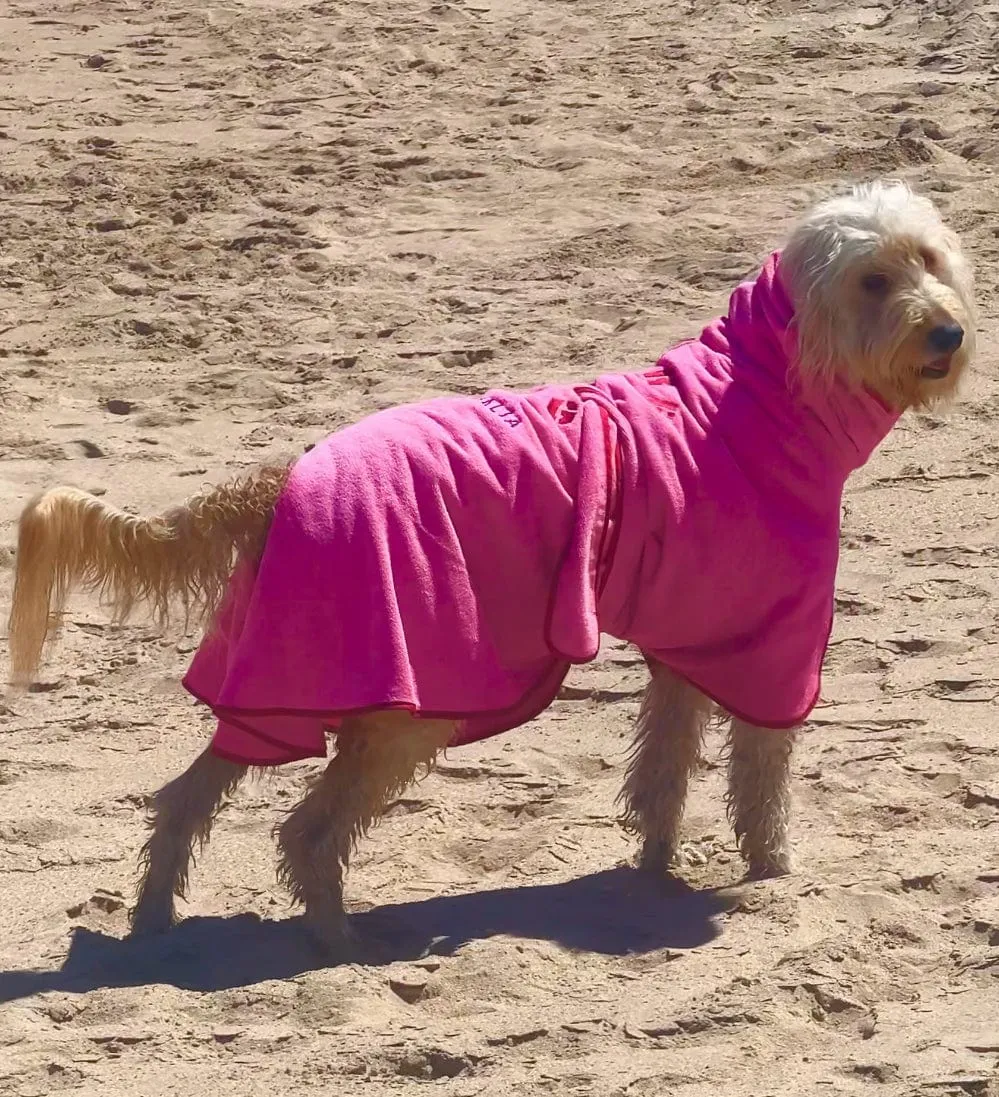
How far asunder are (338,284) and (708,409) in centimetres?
446

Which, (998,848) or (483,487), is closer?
(483,487)

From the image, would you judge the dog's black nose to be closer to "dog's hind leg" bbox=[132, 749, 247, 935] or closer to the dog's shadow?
the dog's shadow

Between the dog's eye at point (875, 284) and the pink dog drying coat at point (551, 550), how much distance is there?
0.21 meters

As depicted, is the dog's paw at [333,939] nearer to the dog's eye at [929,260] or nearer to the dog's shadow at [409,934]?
the dog's shadow at [409,934]

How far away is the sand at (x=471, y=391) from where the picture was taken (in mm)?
3996

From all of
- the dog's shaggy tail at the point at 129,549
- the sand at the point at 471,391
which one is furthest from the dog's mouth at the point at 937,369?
the dog's shaggy tail at the point at 129,549

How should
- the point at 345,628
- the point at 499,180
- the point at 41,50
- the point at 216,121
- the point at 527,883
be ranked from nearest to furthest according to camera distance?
the point at 345,628 < the point at 527,883 < the point at 499,180 < the point at 216,121 < the point at 41,50

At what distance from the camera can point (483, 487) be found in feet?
14.1

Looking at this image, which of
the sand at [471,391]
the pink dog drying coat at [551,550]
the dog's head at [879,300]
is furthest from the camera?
the dog's head at [879,300]

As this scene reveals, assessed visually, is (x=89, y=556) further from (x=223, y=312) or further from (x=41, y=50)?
(x=41, y=50)

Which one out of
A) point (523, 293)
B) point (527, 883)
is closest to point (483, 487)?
point (527, 883)

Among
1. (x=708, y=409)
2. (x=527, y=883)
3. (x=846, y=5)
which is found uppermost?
(x=846, y=5)

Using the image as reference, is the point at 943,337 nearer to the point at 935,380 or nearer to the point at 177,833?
the point at 935,380

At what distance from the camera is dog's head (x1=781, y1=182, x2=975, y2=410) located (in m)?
Answer: 4.48
